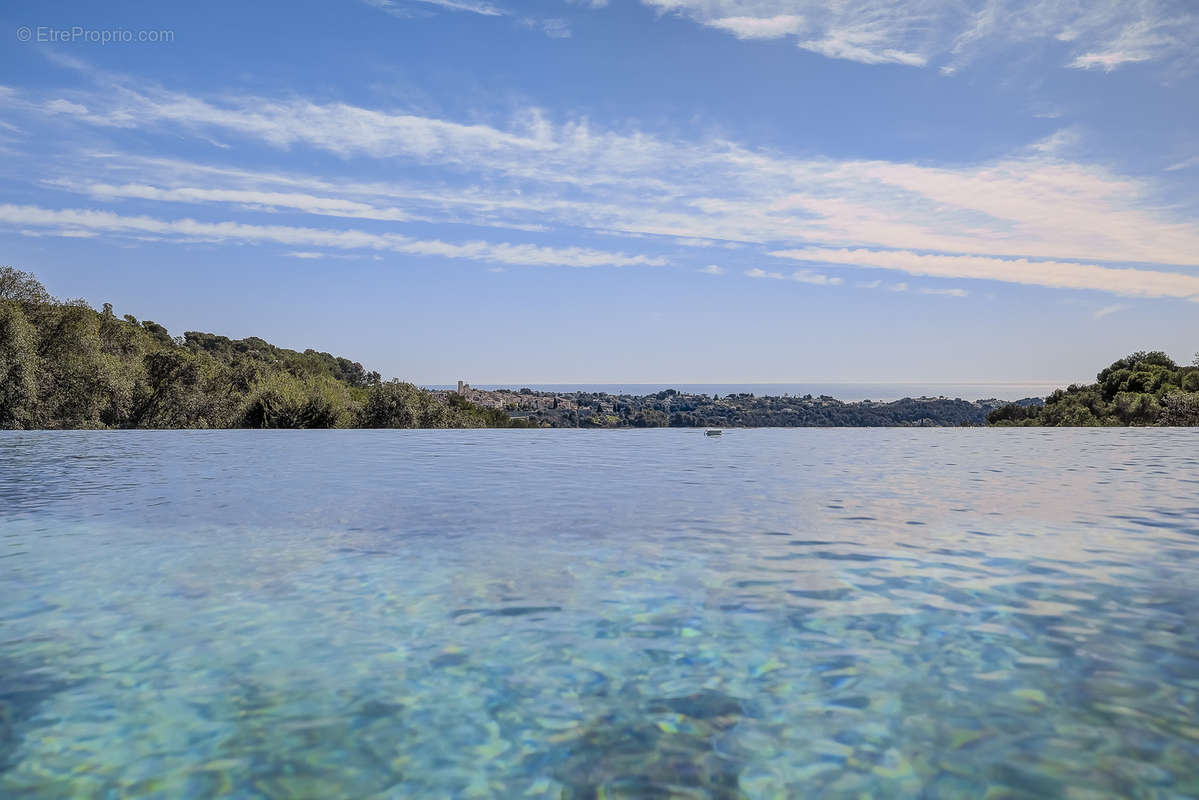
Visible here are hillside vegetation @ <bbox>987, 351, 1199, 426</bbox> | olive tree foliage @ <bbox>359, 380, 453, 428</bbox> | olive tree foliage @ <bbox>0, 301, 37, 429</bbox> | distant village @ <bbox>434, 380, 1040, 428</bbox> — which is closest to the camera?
olive tree foliage @ <bbox>0, 301, 37, 429</bbox>

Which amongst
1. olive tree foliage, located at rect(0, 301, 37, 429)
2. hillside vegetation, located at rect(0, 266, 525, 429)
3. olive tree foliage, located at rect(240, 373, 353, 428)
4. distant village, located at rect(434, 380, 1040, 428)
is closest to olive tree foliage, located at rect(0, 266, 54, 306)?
hillside vegetation, located at rect(0, 266, 525, 429)

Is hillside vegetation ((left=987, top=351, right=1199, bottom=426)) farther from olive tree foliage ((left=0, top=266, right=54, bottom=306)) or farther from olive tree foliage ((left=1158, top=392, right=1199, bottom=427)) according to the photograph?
olive tree foliage ((left=0, top=266, right=54, bottom=306))

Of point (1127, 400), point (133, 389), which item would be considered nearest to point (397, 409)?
point (133, 389)

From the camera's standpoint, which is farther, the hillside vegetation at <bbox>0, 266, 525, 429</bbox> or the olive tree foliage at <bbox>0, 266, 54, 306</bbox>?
the olive tree foliage at <bbox>0, 266, 54, 306</bbox>

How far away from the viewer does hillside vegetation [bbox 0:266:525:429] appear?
27453 millimetres

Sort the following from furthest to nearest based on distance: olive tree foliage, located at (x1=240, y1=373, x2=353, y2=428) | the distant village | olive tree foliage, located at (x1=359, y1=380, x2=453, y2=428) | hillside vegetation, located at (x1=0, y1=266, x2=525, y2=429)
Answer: olive tree foliage, located at (x1=359, y1=380, x2=453, y2=428) < olive tree foliage, located at (x1=240, y1=373, x2=353, y2=428) < the distant village < hillside vegetation, located at (x1=0, y1=266, x2=525, y2=429)

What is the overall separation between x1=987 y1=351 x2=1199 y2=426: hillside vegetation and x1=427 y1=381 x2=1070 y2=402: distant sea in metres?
1.17

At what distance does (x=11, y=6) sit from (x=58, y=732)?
31348 mm

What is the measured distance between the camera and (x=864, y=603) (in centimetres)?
432

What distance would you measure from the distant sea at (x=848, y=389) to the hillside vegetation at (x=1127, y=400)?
1.17 m

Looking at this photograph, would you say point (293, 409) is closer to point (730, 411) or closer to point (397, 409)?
point (397, 409)

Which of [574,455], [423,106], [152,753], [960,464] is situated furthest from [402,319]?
[152,753]

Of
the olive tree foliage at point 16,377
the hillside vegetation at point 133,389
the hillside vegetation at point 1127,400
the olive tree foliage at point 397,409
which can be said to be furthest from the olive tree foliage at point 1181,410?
the olive tree foliage at point 16,377

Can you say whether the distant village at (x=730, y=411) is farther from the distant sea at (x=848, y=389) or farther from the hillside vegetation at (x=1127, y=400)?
the hillside vegetation at (x=1127, y=400)
